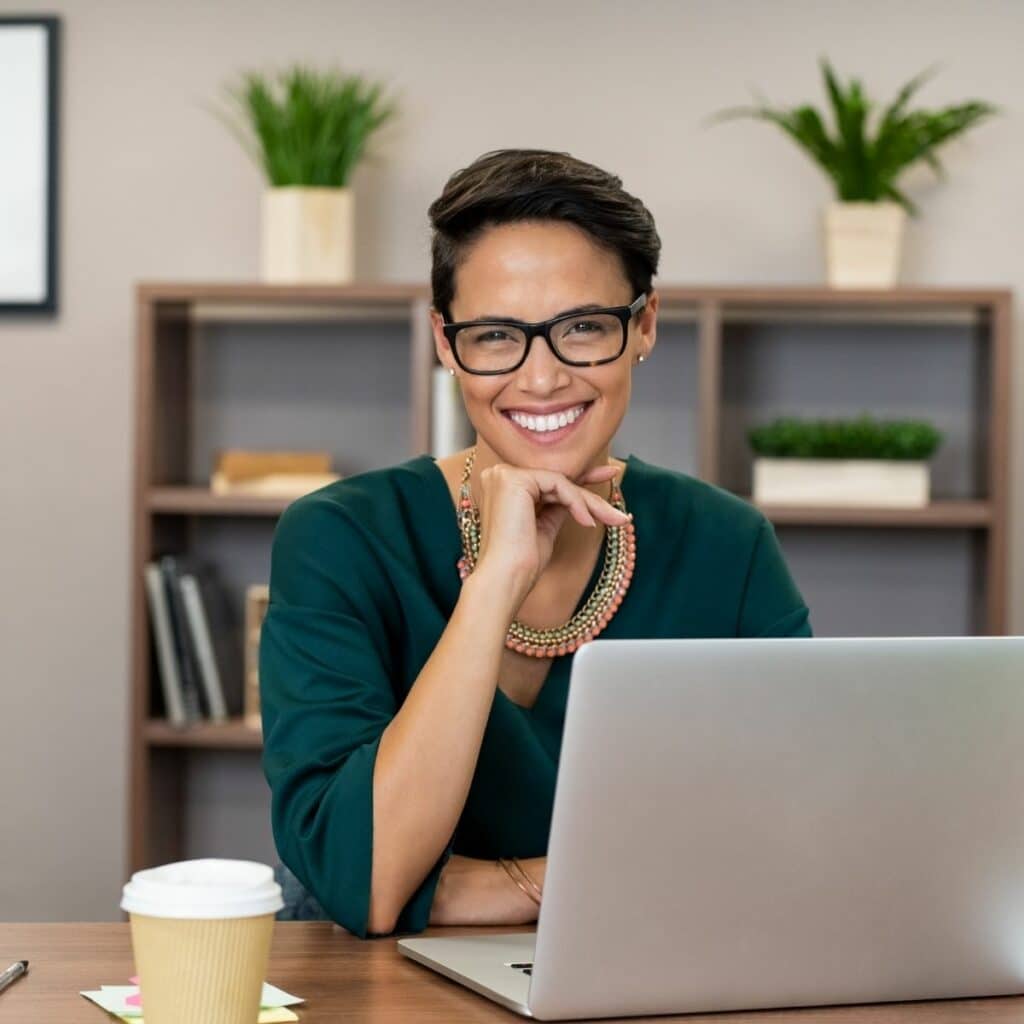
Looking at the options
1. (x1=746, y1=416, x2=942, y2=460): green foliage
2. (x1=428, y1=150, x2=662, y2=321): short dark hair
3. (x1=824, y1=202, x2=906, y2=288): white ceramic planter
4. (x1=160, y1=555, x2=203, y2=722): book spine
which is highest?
(x1=824, y1=202, x2=906, y2=288): white ceramic planter

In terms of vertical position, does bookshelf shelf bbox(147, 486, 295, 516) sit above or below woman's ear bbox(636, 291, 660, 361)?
below

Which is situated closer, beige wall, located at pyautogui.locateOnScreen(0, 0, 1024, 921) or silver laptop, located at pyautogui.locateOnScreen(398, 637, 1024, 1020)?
silver laptop, located at pyautogui.locateOnScreen(398, 637, 1024, 1020)

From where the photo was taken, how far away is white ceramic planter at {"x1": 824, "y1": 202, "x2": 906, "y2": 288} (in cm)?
313

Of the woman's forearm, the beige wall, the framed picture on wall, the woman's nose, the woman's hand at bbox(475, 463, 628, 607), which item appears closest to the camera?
Result: the woman's forearm

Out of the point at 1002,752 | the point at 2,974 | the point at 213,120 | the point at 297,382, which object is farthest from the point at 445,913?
the point at 213,120

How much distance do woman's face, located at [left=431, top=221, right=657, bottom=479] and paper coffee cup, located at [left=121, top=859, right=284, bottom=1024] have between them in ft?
2.52

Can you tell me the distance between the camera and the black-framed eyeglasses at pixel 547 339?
1.58m

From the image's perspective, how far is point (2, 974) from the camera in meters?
1.12

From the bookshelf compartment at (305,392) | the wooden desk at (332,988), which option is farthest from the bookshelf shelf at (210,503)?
→ the wooden desk at (332,988)

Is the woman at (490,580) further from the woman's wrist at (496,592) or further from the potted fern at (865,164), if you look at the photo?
the potted fern at (865,164)


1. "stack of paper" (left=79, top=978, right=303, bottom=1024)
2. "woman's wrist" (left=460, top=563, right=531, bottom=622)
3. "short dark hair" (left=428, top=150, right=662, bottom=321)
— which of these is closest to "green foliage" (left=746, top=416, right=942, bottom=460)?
"short dark hair" (left=428, top=150, right=662, bottom=321)

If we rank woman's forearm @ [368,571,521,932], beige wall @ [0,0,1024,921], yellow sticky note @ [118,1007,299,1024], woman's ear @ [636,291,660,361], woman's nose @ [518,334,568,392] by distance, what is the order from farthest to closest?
1. beige wall @ [0,0,1024,921]
2. woman's ear @ [636,291,660,361]
3. woman's nose @ [518,334,568,392]
4. woman's forearm @ [368,571,521,932]
5. yellow sticky note @ [118,1007,299,1024]

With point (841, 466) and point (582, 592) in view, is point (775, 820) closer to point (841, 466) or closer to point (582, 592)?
point (582, 592)

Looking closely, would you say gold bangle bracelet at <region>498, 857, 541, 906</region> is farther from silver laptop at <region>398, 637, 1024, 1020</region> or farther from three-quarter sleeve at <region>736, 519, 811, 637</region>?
three-quarter sleeve at <region>736, 519, 811, 637</region>
